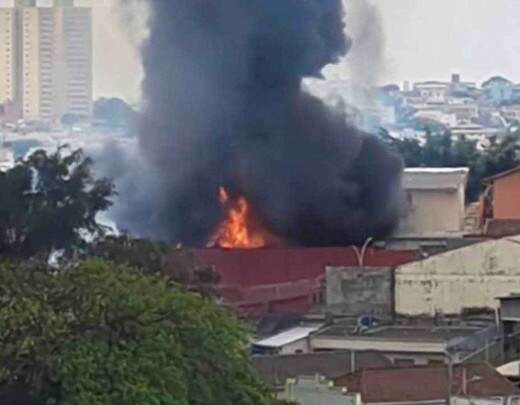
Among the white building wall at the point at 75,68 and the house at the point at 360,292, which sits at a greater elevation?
the white building wall at the point at 75,68

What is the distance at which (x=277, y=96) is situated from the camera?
42469 millimetres

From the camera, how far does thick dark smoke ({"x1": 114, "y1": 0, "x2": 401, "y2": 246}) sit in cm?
4144

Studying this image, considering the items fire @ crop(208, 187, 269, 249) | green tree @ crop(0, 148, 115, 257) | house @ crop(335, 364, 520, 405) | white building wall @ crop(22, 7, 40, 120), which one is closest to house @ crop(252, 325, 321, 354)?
house @ crop(335, 364, 520, 405)

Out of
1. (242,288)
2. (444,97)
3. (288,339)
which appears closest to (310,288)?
(242,288)

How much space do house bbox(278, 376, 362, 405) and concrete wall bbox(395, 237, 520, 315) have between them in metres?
9.05

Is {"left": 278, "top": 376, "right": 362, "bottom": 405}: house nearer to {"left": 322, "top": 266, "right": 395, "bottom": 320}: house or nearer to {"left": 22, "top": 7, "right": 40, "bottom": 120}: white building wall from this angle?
{"left": 322, "top": 266, "right": 395, "bottom": 320}: house

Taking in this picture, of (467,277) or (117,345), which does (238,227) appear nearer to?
(467,277)

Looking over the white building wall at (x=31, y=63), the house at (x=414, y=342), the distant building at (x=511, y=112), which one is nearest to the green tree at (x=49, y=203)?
the house at (x=414, y=342)

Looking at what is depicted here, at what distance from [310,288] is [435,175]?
43.3ft

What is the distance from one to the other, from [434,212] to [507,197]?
1899mm

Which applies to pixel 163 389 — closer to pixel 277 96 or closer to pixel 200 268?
Answer: pixel 200 268

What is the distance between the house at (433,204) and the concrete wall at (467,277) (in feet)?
38.3

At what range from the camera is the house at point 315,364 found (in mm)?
25281

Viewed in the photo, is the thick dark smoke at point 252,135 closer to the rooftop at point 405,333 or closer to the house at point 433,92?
the rooftop at point 405,333
